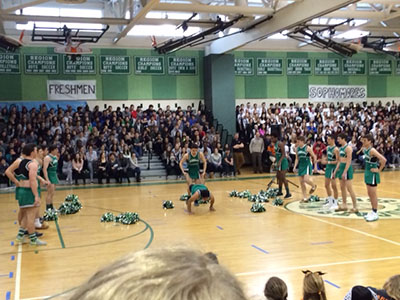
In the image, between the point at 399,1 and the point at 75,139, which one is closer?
the point at 399,1

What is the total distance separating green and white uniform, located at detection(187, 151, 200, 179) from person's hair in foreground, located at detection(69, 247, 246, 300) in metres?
10.9

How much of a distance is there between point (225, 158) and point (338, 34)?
8.64 metres

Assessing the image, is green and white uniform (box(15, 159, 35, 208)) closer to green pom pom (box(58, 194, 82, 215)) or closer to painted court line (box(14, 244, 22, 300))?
painted court line (box(14, 244, 22, 300))

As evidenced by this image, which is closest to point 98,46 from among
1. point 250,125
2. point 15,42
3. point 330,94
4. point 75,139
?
point 15,42

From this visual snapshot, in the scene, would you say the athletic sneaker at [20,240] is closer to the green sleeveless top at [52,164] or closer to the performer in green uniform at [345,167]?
the green sleeveless top at [52,164]

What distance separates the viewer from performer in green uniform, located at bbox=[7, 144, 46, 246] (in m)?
7.73

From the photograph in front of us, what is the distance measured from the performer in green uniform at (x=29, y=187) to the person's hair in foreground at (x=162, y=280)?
24.1ft

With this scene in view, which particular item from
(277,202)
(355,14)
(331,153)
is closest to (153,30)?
(355,14)

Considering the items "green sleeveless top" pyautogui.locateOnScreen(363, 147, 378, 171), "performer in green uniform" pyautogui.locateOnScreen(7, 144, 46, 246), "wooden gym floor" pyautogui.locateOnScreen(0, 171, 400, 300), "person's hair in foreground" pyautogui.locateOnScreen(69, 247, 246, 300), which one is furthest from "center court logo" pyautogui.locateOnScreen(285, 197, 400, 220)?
"person's hair in foreground" pyautogui.locateOnScreen(69, 247, 246, 300)

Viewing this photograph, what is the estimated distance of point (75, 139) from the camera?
19.1 m

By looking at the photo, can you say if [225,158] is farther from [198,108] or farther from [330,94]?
[330,94]

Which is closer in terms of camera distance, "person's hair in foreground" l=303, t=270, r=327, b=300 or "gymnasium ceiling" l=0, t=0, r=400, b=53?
"person's hair in foreground" l=303, t=270, r=327, b=300

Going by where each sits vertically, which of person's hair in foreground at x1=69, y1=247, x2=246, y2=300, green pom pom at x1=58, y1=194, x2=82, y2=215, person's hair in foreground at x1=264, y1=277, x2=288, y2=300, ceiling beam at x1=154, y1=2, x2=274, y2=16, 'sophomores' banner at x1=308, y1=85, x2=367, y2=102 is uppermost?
ceiling beam at x1=154, y1=2, x2=274, y2=16

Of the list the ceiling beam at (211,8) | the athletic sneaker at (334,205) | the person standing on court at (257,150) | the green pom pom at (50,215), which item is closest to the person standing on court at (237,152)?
the person standing on court at (257,150)
